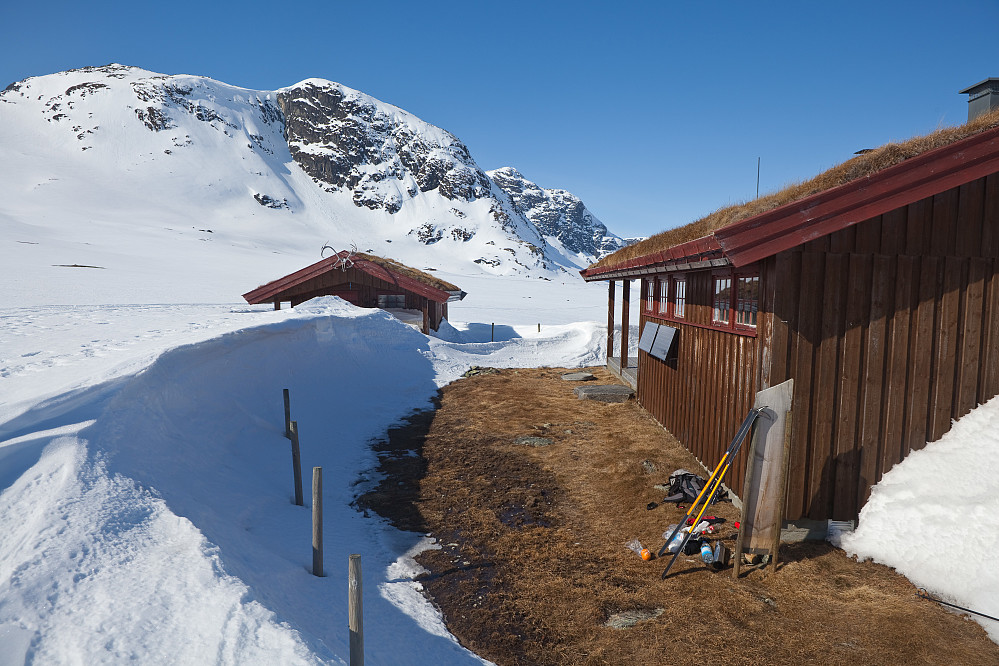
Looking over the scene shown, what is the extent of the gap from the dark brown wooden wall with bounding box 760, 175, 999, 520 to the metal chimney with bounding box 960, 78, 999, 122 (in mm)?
2455

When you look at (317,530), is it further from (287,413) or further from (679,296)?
(679,296)

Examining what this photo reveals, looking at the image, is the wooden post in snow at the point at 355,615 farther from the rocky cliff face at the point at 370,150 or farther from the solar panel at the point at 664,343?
the rocky cliff face at the point at 370,150

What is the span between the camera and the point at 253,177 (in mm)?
128625

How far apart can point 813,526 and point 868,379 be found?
172 cm

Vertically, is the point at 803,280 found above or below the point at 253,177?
below

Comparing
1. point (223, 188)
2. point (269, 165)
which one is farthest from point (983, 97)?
point (269, 165)

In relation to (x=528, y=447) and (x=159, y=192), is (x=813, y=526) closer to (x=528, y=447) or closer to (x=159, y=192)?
(x=528, y=447)

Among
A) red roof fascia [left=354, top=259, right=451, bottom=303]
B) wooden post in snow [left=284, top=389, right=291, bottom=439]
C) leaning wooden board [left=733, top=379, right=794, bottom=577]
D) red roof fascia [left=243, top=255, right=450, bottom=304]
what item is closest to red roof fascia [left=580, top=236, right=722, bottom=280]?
leaning wooden board [left=733, top=379, right=794, bottom=577]

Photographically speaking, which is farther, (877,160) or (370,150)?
(370,150)

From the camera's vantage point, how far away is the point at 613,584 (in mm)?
5152

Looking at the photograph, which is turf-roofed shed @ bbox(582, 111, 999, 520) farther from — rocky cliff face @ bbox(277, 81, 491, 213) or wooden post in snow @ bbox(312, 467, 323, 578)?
rocky cliff face @ bbox(277, 81, 491, 213)

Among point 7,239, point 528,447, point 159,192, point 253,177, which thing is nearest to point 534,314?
point 528,447

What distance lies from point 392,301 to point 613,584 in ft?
65.6

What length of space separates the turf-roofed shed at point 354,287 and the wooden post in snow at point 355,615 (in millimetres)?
19684
